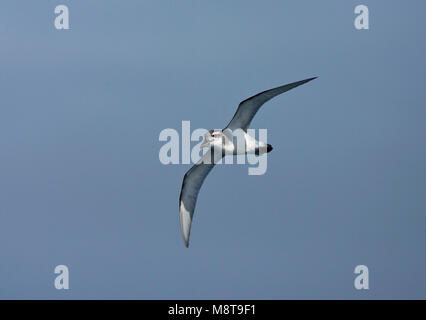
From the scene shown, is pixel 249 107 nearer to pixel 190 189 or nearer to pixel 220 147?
pixel 220 147

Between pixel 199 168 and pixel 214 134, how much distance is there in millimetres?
2489

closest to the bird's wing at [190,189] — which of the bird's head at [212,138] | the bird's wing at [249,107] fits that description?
the bird's head at [212,138]

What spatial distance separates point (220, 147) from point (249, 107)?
235 cm

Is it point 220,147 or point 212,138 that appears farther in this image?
point 220,147

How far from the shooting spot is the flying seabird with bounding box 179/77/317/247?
93.4 ft

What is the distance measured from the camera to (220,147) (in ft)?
98.9

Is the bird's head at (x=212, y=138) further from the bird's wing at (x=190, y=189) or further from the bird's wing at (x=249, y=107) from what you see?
the bird's wing at (x=190, y=189)

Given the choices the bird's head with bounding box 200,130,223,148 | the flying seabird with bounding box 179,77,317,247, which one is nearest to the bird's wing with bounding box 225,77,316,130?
the flying seabird with bounding box 179,77,317,247

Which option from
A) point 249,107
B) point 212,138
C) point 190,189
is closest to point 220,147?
point 212,138

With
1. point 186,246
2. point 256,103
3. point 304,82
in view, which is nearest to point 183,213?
point 186,246

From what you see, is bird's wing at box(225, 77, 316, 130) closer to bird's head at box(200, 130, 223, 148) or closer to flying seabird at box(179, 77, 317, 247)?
flying seabird at box(179, 77, 317, 247)

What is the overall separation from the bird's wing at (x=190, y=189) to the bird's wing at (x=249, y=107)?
2.58 m

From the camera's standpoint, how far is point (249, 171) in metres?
28.6
